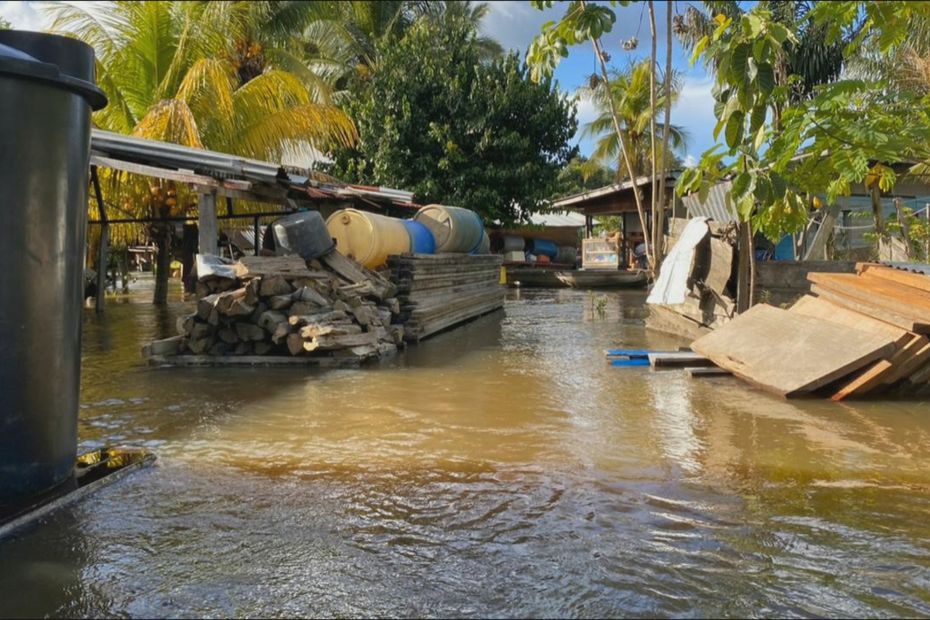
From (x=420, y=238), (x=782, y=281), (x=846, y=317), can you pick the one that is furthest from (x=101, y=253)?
(x=846, y=317)

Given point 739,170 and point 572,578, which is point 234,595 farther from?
point 739,170

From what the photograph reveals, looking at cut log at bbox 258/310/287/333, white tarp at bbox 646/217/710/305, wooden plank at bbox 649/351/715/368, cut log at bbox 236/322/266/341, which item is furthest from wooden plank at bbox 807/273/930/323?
cut log at bbox 236/322/266/341

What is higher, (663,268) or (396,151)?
(396,151)

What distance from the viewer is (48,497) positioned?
13.2 ft

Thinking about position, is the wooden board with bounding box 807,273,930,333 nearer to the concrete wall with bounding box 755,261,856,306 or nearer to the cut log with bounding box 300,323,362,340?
the concrete wall with bounding box 755,261,856,306

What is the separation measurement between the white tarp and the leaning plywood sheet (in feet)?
5.67

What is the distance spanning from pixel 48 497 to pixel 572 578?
9.19ft

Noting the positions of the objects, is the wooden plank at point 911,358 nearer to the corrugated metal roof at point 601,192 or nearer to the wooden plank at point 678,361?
the wooden plank at point 678,361

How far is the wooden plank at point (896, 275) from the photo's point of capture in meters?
7.39

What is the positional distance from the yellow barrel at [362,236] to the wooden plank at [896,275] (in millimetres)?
6805

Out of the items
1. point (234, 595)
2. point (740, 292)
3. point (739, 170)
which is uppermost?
point (739, 170)

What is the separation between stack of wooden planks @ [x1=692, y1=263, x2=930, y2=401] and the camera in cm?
686

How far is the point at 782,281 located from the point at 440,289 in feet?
20.0

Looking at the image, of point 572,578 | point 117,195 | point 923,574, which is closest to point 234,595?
point 572,578
